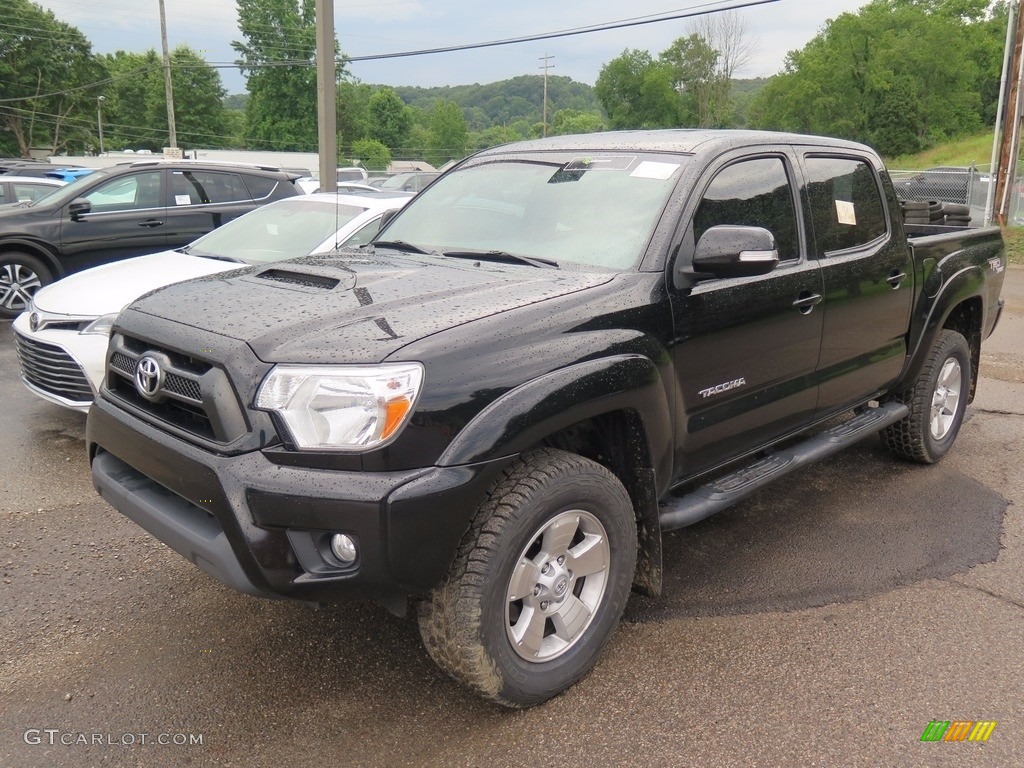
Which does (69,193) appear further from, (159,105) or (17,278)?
(159,105)

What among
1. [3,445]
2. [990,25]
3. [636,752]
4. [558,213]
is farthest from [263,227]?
[990,25]

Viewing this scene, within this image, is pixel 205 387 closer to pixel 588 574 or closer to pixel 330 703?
pixel 330 703

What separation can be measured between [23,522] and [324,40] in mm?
9028

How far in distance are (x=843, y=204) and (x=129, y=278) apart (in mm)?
4508

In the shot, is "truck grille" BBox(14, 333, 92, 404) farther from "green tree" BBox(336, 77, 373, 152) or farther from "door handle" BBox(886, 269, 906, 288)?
"green tree" BBox(336, 77, 373, 152)

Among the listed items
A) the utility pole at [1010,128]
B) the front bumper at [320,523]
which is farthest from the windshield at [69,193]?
the utility pole at [1010,128]

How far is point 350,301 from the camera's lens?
9.34 feet

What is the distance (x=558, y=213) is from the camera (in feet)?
11.7

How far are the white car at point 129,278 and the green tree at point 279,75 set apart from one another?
73.4 meters

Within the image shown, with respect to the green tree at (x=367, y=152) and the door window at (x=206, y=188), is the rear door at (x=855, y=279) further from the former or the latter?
the green tree at (x=367, y=152)

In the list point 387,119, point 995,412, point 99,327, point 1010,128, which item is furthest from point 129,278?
point 387,119

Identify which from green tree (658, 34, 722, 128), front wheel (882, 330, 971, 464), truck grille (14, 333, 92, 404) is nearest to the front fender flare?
front wheel (882, 330, 971, 464)

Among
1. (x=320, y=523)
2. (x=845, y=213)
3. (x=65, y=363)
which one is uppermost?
(x=845, y=213)

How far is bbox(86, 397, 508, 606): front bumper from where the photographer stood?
2.34 meters
